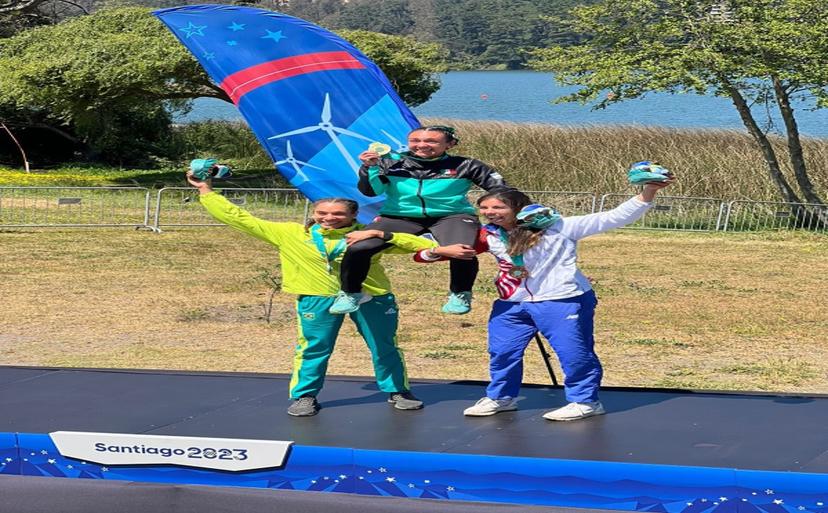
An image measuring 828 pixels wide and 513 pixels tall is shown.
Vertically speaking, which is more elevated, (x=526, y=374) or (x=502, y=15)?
(x=526, y=374)

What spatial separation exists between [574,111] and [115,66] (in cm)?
3966

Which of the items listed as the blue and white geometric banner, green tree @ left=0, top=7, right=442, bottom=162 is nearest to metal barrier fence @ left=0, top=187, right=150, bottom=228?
green tree @ left=0, top=7, right=442, bottom=162

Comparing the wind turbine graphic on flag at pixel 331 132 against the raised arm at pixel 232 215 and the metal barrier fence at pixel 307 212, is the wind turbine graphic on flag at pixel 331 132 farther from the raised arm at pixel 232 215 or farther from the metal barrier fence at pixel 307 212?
the metal barrier fence at pixel 307 212

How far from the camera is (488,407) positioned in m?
7.01

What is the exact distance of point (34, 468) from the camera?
674 centimetres

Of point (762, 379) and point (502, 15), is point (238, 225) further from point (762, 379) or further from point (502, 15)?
point (502, 15)

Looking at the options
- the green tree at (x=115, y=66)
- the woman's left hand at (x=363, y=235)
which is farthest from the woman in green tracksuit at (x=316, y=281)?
the green tree at (x=115, y=66)

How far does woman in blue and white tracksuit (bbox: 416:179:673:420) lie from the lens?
670 centimetres

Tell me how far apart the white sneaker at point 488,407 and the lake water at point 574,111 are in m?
32.5

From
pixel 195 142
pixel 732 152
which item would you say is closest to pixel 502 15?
pixel 195 142

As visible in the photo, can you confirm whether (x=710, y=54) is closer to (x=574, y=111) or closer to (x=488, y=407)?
(x=488, y=407)

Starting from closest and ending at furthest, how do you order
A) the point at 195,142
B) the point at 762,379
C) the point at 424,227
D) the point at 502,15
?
1. the point at 424,227
2. the point at 762,379
3. the point at 195,142
4. the point at 502,15

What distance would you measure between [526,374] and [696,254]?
878 cm

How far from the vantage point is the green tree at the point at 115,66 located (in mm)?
24328
